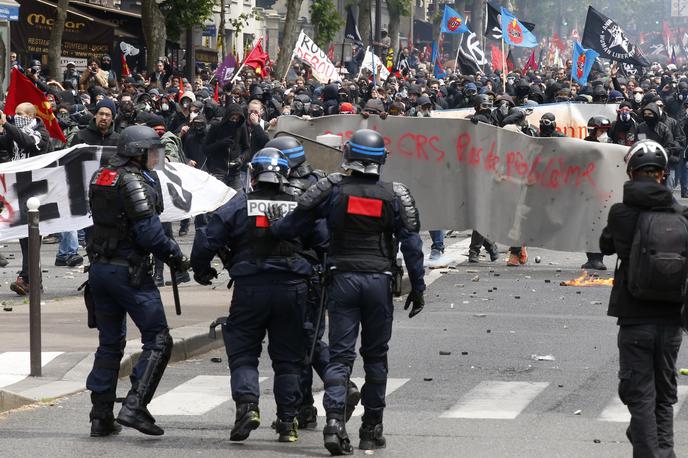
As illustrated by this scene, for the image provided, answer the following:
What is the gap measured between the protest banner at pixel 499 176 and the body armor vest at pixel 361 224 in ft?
26.2

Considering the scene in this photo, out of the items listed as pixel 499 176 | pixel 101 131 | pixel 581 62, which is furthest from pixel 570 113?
pixel 581 62

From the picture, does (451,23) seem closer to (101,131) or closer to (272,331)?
(101,131)

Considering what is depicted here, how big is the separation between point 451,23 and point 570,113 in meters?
19.6

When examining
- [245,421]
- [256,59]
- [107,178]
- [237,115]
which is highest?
[107,178]

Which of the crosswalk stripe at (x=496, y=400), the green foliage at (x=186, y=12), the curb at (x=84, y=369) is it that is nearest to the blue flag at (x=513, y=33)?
the green foliage at (x=186, y=12)

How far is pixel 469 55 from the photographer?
40.3m

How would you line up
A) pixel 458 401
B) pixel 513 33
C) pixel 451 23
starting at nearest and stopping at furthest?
1. pixel 458 401
2. pixel 513 33
3. pixel 451 23

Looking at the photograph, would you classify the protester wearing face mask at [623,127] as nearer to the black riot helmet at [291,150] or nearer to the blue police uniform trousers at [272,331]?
the black riot helmet at [291,150]

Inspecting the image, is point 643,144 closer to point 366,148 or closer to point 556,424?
point 366,148

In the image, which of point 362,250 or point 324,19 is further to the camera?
point 324,19

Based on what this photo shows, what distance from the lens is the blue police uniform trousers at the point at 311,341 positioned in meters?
8.29

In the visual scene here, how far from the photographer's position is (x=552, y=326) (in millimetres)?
12945

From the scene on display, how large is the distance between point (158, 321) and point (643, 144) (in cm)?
274

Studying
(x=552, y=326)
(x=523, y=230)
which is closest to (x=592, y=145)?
(x=523, y=230)
